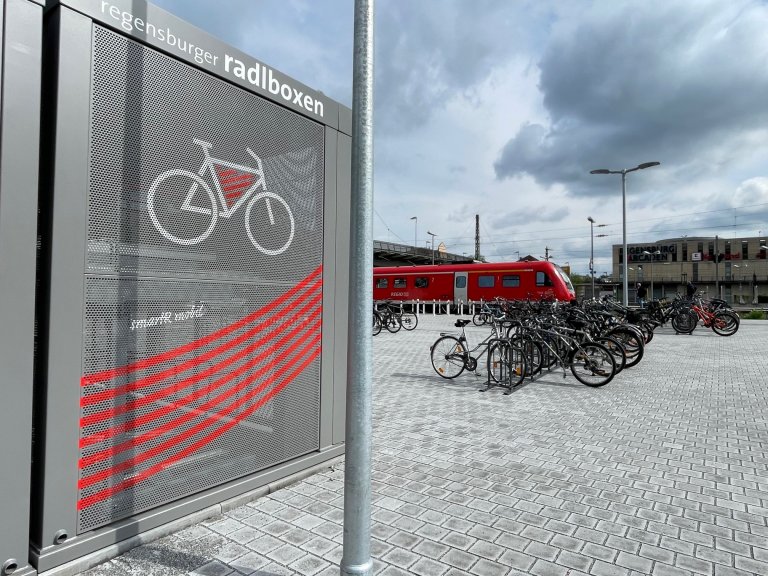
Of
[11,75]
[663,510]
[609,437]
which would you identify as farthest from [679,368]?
[11,75]

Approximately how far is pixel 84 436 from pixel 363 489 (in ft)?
5.12

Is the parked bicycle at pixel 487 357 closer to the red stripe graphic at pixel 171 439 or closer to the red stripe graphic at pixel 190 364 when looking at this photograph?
the red stripe graphic at pixel 190 364

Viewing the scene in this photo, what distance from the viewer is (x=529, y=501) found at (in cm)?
369

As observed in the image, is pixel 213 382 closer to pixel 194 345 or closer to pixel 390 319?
pixel 194 345

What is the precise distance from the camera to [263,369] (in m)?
3.79

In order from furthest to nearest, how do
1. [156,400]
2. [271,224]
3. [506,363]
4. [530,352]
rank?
[530,352], [506,363], [271,224], [156,400]

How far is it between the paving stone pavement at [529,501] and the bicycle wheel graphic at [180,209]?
1857 mm

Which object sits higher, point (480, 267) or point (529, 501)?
point (480, 267)

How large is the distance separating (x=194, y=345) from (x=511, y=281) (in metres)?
22.6

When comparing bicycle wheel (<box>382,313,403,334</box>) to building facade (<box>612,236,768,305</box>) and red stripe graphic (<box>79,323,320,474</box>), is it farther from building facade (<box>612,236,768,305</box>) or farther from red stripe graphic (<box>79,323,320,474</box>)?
building facade (<box>612,236,768,305</box>)

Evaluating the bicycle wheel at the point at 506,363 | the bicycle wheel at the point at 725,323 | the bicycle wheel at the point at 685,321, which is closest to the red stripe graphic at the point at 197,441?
the bicycle wheel at the point at 506,363

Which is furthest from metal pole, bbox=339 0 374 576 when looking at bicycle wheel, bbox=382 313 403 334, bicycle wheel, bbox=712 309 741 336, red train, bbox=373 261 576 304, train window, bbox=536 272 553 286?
train window, bbox=536 272 553 286

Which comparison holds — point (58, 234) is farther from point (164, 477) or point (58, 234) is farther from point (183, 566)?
point (183, 566)

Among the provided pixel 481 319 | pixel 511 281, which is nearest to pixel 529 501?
pixel 481 319
